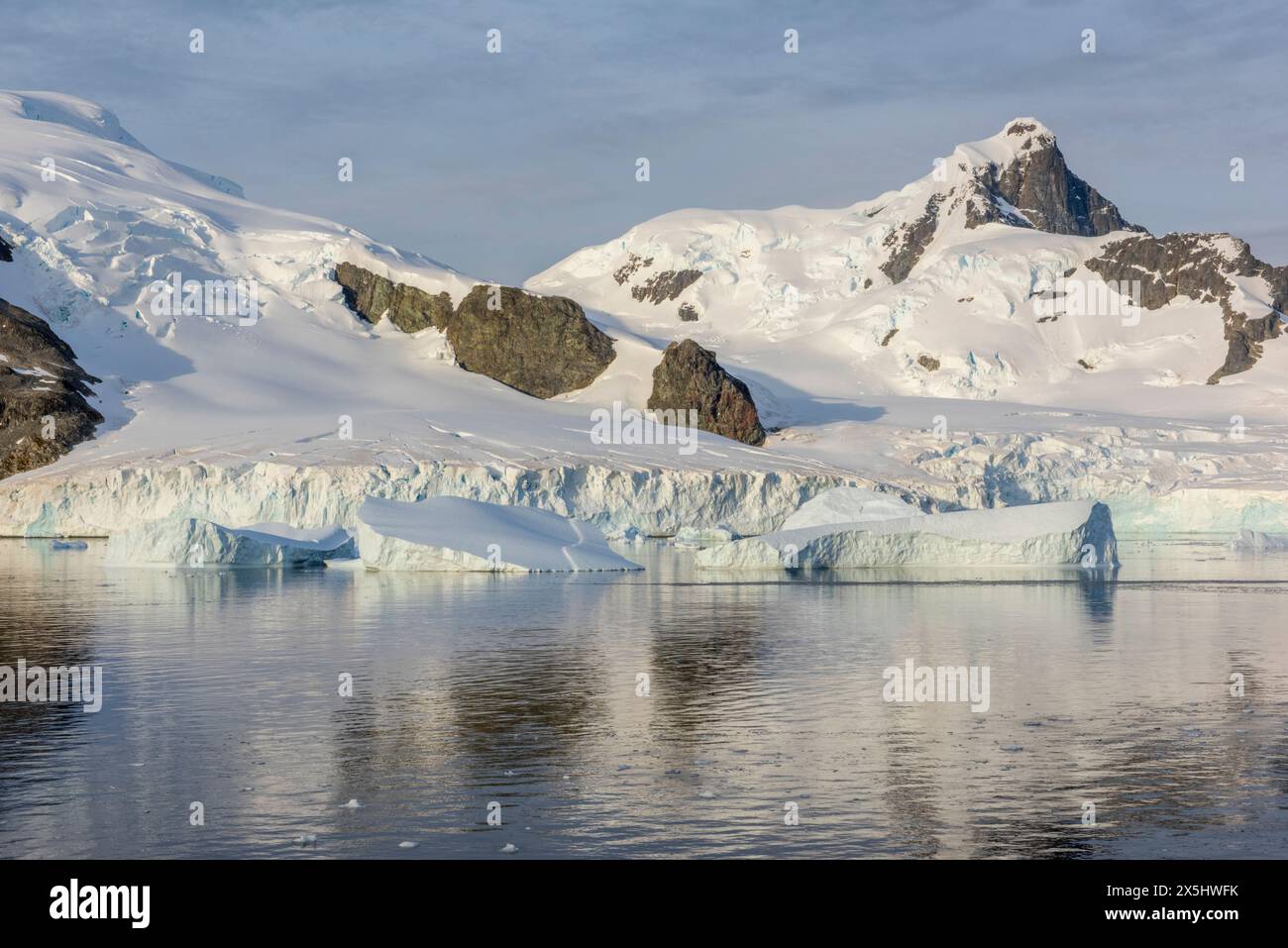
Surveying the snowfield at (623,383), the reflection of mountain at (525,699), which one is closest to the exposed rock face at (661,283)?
the snowfield at (623,383)

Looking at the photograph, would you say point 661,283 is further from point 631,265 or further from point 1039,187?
point 1039,187
